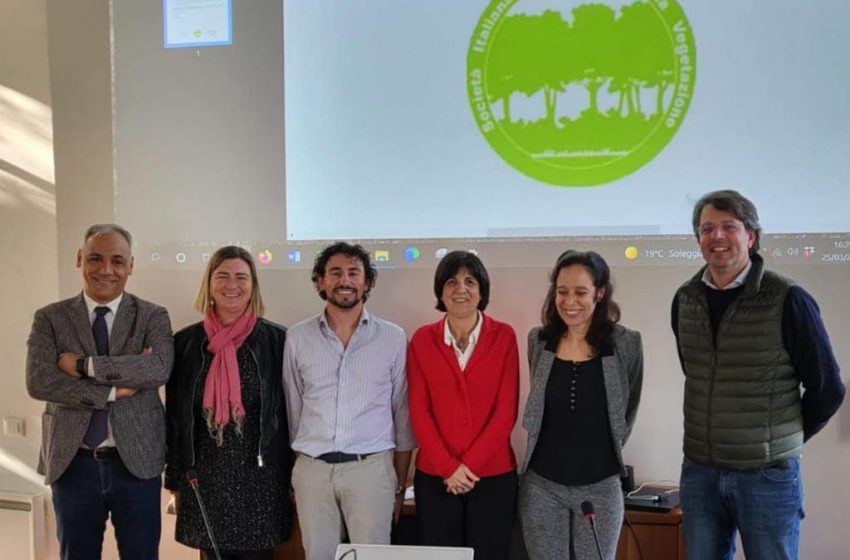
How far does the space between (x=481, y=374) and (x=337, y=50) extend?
5.00 feet

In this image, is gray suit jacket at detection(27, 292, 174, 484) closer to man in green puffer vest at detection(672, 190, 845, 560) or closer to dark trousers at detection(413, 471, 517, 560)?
dark trousers at detection(413, 471, 517, 560)

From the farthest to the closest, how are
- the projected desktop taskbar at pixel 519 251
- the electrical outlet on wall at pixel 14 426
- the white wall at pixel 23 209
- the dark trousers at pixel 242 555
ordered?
the electrical outlet on wall at pixel 14 426 → the white wall at pixel 23 209 → the projected desktop taskbar at pixel 519 251 → the dark trousers at pixel 242 555

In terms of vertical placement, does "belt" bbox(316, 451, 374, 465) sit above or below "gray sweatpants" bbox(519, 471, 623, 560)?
above

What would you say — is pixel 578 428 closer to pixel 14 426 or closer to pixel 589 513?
pixel 589 513

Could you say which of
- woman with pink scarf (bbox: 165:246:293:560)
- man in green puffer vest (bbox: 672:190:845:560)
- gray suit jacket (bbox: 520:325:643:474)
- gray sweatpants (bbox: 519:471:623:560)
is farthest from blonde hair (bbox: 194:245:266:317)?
man in green puffer vest (bbox: 672:190:845:560)

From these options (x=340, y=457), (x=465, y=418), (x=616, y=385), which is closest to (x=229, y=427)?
(x=340, y=457)

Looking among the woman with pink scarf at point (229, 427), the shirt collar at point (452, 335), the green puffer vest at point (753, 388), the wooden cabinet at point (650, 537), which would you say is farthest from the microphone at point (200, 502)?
the green puffer vest at point (753, 388)

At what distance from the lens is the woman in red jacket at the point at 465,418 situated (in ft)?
6.72

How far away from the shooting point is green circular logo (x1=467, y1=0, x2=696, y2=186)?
2426 millimetres

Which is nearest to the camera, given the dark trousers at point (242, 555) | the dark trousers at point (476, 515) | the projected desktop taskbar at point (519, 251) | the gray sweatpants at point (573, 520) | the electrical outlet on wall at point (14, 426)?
the gray sweatpants at point (573, 520)

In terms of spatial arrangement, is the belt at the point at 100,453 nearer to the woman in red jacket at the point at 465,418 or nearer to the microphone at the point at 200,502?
the microphone at the point at 200,502

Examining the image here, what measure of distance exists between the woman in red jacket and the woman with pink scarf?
0.50 m

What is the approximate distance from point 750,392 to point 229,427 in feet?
5.36

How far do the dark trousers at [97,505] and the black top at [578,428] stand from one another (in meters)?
1.36
